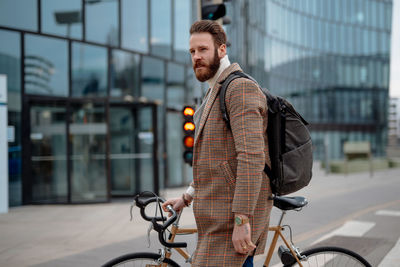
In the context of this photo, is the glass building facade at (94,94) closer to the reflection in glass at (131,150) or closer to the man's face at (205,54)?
the reflection in glass at (131,150)

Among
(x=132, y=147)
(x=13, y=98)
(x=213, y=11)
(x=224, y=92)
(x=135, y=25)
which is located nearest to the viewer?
(x=224, y=92)

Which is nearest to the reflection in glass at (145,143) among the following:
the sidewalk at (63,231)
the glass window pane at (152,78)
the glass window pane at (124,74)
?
the glass window pane at (124,74)

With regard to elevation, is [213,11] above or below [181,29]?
below

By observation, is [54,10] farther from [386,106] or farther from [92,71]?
[386,106]

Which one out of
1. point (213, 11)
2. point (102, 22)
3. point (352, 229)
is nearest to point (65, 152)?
point (102, 22)

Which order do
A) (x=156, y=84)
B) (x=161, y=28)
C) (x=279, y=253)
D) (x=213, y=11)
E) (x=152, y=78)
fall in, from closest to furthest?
1. (x=279, y=253)
2. (x=213, y=11)
3. (x=152, y=78)
4. (x=156, y=84)
5. (x=161, y=28)

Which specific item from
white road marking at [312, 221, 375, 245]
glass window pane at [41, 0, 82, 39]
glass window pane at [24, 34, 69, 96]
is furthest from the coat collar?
glass window pane at [41, 0, 82, 39]

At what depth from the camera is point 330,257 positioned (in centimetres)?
269

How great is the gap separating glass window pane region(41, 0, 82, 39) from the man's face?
32.3 ft

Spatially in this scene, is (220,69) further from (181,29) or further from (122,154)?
(181,29)

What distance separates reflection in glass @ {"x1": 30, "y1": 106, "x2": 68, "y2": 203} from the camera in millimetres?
10711

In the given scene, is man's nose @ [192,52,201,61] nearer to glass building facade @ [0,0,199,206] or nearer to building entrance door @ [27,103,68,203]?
glass building facade @ [0,0,199,206]

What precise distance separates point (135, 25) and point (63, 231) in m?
7.55

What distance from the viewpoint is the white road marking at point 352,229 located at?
6.95 m
